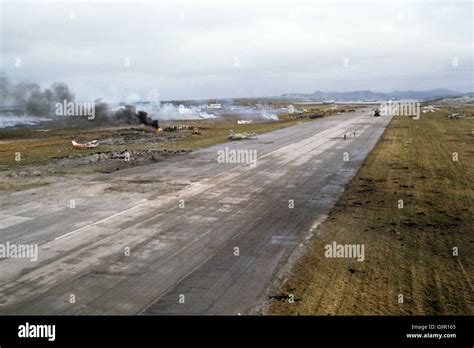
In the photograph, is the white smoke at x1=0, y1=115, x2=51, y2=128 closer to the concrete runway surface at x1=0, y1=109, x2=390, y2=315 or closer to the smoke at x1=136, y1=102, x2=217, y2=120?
the smoke at x1=136, y1=102, x2=217, y2=120

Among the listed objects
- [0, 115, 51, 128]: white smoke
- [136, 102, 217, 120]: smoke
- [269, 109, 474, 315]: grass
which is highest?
[136, 102, 217, 120]: smoke

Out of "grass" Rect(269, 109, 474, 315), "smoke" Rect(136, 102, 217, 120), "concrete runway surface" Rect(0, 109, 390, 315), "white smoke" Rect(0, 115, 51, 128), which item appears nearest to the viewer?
"grass" Rect(269, 109, 474, 315)

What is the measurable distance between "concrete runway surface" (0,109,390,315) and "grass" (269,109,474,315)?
49.0 inches

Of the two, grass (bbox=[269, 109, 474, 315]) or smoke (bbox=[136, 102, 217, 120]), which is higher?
smoke (bbox=[136, 102, 217, 120])

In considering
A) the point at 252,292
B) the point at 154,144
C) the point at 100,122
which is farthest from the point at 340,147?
the point at 100,122

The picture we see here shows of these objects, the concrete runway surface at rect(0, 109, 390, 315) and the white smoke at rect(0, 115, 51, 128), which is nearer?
the concrete runway surface at rect(0, 109, 390, 315)

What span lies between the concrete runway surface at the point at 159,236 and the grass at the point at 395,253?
1.25 m

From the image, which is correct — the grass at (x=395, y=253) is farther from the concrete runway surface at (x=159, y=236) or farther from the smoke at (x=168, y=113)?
the smoke at (x=168, y=113)

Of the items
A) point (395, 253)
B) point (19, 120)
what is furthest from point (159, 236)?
point (19, 120)

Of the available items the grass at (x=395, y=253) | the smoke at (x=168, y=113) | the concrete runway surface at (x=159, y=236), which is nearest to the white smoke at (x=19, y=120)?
the smoke at (x=168, y=113)

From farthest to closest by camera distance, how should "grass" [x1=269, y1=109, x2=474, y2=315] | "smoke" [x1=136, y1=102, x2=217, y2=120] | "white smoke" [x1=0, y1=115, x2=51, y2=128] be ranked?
"smoke" [x1=136, y1=102, x2=217, y2=120]
"white smoke" [x1=0, y1=115, x2=51, y2=128]
"grass" [x1=269, y1=109, x2=474, y2=315]

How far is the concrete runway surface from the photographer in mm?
12461

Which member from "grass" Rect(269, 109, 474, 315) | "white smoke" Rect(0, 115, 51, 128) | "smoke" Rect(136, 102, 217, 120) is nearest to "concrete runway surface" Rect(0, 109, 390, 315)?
"grass" Rect(269, 109, 474, 315)
